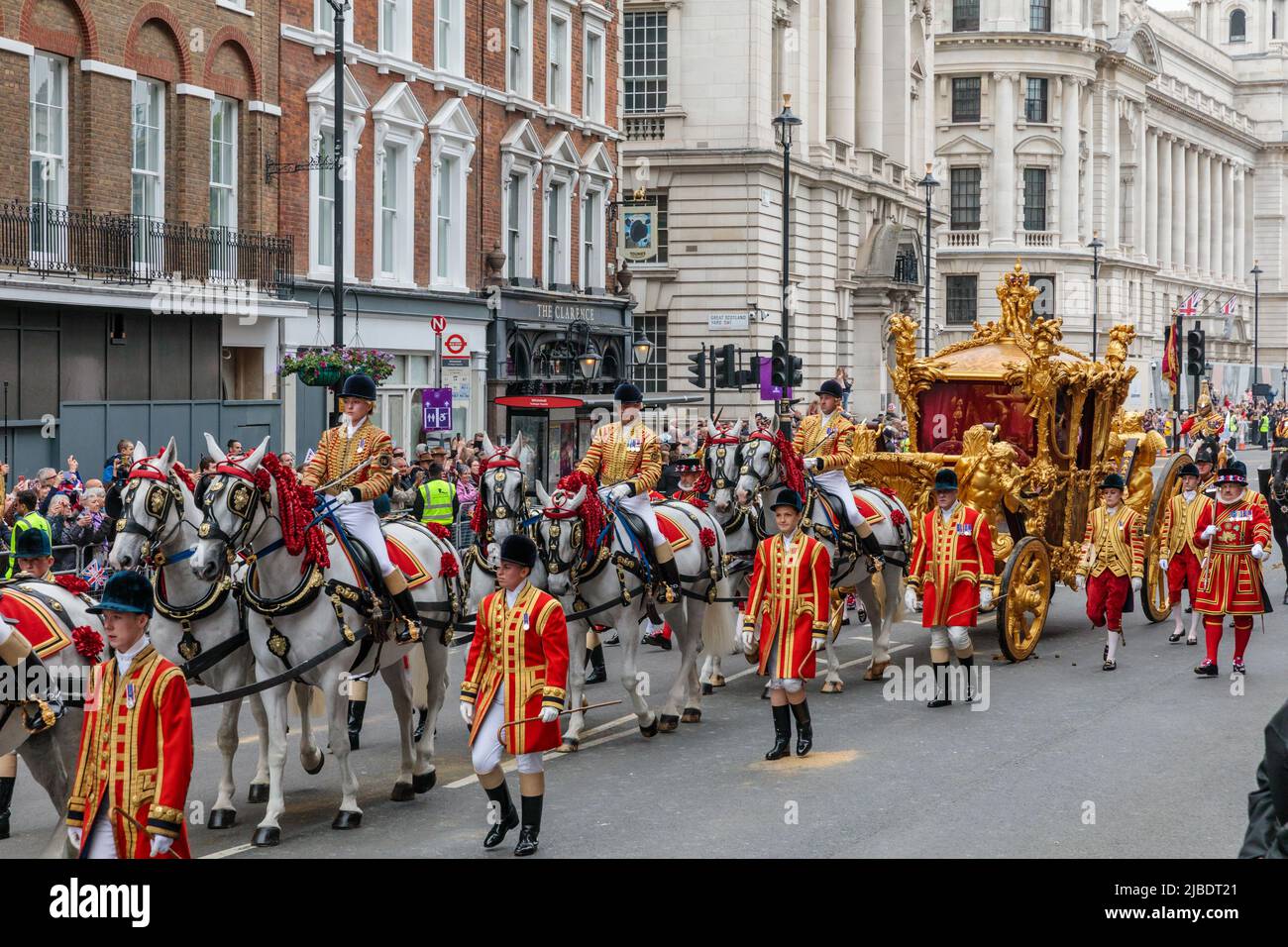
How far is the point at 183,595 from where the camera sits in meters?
10.5

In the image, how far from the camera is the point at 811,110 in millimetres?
54375

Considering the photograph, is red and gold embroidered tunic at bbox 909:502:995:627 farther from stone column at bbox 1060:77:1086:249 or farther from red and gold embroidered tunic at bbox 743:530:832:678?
stone column at bbox 1060:77:1086:249

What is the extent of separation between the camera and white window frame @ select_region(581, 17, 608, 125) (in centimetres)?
3834

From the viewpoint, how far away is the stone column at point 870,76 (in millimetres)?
59969

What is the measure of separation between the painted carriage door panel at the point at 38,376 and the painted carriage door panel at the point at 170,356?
82.0 inches

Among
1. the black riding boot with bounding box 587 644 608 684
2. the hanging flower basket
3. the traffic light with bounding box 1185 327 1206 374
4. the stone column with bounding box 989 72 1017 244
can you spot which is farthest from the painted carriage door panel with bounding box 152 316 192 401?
the stone column with bounding box 989 72 1017 244

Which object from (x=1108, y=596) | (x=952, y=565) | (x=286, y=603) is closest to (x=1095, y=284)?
(x=1108, y=596)

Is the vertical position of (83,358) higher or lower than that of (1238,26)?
lower

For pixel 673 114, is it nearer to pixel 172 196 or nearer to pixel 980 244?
pixel 172 196

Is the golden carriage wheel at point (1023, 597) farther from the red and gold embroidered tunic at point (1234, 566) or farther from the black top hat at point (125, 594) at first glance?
the black top hat at point (125, 594)

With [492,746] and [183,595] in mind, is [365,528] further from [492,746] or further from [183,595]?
[492,746]

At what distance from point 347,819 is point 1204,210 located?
362ft

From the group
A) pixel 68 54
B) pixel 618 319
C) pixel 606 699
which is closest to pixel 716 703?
pixel 606 699

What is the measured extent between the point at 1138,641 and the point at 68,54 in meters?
15.4
